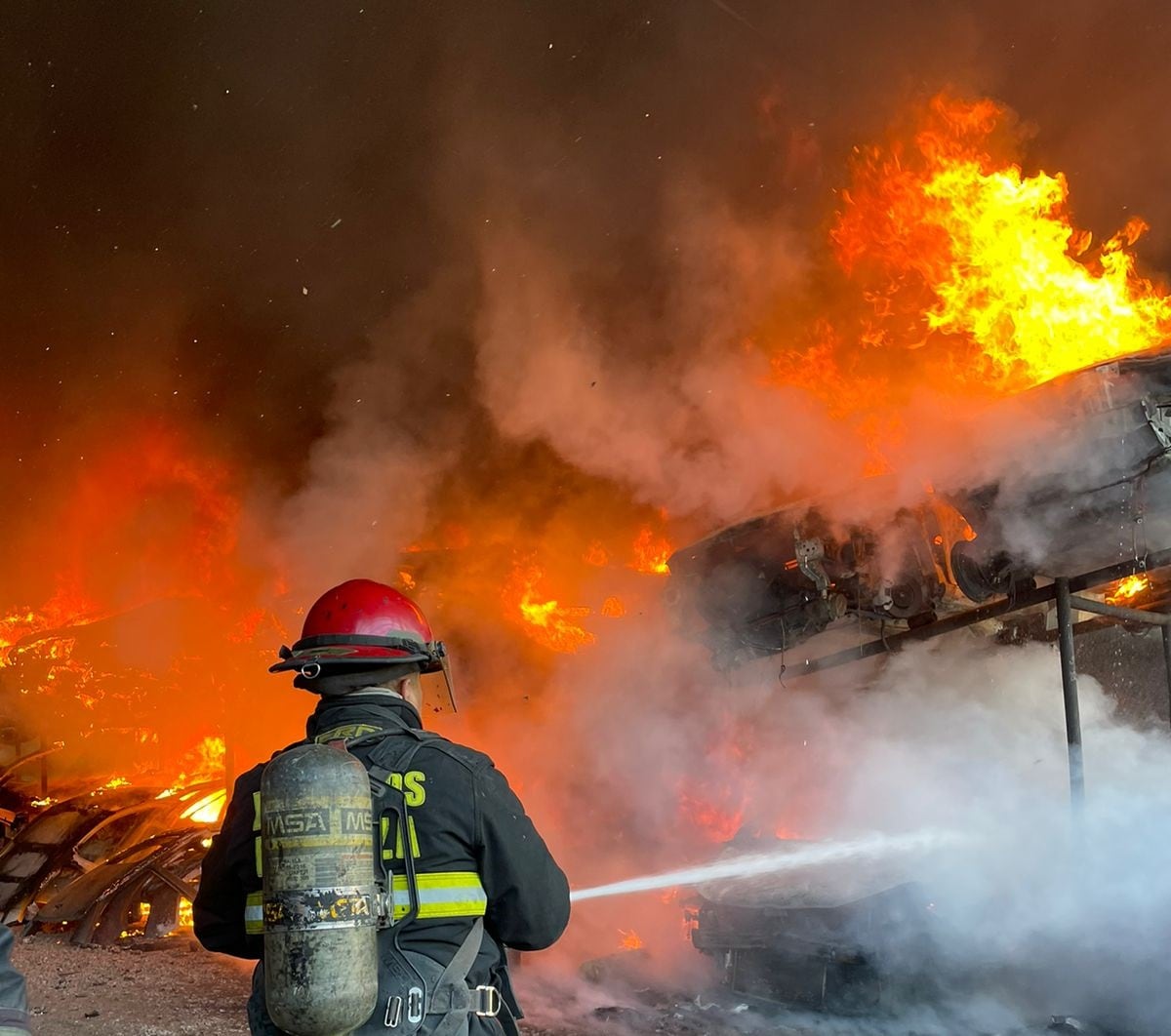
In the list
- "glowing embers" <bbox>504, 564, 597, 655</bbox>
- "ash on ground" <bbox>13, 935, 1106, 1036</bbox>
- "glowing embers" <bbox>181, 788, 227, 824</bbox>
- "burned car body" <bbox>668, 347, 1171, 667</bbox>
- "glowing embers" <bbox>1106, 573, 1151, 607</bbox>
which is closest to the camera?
"burned car body" <bbox>668, 347, 1171, 667</bbox>

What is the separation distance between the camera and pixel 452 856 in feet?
7.19

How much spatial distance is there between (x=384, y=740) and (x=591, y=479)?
8662 mm

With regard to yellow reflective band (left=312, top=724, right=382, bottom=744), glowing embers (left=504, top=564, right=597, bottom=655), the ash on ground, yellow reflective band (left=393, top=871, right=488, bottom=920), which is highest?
glowing embers (left=504, top=564, right=597, bottom=655)

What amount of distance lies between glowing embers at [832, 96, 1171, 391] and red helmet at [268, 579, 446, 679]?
187 inches

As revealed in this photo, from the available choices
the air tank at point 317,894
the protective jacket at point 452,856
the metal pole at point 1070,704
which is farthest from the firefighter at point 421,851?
the metal pole at point 1070,704

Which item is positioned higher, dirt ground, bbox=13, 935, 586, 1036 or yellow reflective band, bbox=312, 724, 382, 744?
yellow reflective band, bbox=312, 724, 382, 744

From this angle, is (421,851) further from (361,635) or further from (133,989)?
(133,989)

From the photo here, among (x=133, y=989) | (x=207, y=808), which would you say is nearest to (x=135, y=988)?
(x=133, y=989)

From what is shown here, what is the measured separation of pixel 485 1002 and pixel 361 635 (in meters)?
0.87

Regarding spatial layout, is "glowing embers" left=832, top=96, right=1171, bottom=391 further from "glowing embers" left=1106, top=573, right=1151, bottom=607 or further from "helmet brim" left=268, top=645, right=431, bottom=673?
"helmet brim" left=268, top=645, right=431, bottom=673

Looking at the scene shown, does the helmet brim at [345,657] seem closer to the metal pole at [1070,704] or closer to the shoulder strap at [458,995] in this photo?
the shoulder strap at [458,995]

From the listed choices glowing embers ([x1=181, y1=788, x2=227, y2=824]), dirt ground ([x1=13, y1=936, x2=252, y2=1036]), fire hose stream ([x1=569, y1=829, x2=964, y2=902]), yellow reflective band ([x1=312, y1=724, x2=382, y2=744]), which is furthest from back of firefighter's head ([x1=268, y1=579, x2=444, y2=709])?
glowing embers ([x1=181, y1=788, x2=227, y2=824])

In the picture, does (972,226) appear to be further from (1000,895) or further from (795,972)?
(795,972)

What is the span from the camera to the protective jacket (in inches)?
85.9
